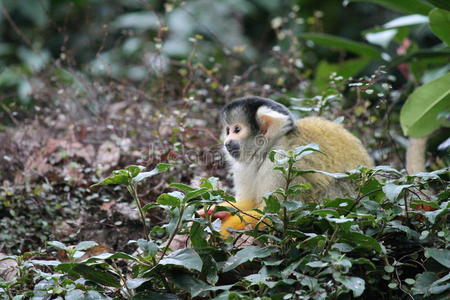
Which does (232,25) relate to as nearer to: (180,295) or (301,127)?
(301,127)

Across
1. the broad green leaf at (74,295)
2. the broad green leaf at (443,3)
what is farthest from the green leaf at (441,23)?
the broad green leaf at (74,295)

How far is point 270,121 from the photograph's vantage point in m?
3.64

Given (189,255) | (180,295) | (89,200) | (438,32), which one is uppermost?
(438,32)

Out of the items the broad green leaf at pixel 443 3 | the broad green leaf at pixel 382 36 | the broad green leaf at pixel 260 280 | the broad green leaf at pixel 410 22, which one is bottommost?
the broad green leaf at pixel 260 280

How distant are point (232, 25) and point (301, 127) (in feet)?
13.7

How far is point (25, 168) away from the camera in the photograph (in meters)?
4.40

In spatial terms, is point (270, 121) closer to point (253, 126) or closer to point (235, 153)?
point (253, 126)

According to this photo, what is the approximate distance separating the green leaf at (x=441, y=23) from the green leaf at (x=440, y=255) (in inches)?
80.8

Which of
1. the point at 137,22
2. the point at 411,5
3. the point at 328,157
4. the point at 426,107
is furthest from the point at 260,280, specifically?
the point at 137,22

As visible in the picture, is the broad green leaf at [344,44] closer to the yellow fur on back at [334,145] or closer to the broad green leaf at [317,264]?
the yellow fur on back at [334,145]

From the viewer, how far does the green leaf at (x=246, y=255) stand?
252 centimetres

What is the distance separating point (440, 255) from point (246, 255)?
2.47 ft

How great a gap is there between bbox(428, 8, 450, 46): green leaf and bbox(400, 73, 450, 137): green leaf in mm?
366

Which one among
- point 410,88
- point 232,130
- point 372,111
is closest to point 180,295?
point 232,130
